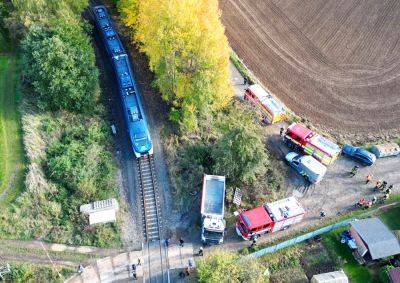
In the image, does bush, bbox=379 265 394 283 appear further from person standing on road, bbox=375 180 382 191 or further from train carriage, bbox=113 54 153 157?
train carriage, bbox=113 54 153 157

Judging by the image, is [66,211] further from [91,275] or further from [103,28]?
[103,28]

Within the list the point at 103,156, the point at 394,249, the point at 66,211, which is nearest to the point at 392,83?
the point at 394,249

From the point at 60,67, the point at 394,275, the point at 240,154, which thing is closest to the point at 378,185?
the point at 394,275

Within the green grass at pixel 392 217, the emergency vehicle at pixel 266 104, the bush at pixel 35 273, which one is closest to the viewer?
the bush at pixel 35 273

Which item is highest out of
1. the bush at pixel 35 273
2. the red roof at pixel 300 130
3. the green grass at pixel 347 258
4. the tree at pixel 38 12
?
the tree at pixel 38 12

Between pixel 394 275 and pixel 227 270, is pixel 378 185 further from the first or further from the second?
pixel 227 270

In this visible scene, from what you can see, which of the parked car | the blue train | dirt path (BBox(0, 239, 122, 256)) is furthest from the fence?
A: the blue train

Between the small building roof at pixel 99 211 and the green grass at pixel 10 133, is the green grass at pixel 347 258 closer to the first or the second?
the small building roof at pixel 99 211

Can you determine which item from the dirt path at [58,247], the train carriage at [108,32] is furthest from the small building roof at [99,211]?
the train carriage at [108,32]
